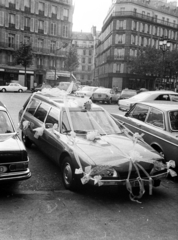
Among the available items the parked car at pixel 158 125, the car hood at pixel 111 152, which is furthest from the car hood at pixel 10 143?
the parked car at pixel 158 125

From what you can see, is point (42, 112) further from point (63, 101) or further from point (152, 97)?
point (152, 97)

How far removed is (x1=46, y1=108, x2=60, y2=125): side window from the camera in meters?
6.38

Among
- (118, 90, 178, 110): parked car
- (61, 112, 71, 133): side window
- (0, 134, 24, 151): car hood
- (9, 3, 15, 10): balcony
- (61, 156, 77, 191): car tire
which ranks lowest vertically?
(61, 156, 77, 191): car tire

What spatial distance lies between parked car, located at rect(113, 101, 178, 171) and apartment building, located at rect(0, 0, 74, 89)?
1602 inches

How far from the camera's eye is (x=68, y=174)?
5.25 meters

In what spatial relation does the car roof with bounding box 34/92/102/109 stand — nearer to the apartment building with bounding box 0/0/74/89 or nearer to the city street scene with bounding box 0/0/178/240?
the city street scene with bounding box 0/0/178/240

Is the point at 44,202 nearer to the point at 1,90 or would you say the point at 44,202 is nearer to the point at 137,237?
the point at 137,237

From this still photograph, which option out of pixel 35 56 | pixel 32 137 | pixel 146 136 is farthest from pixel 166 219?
pixel 35 56

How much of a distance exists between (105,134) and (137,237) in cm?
262

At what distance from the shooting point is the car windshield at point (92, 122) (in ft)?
20.1

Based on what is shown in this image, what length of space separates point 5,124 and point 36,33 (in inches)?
1850

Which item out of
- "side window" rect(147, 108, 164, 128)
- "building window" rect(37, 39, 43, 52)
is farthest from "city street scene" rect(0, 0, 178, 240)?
"building window" rect(37, 39, 43, 52)

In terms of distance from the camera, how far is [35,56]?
4950 cm

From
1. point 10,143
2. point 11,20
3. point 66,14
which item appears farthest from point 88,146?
point 66,14
